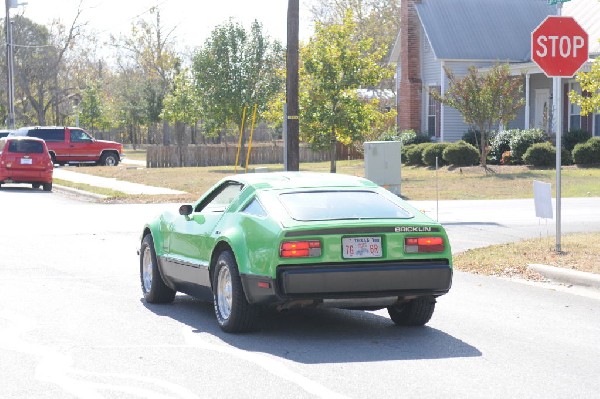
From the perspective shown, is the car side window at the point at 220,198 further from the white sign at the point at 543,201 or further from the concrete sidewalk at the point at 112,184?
the concrete sidewalk at the point at 112,184

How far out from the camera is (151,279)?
1148cm

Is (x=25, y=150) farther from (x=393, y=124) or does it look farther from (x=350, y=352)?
(x=350, y=352)

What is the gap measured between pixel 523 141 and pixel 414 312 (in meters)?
29.9

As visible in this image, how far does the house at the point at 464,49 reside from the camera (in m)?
44.6

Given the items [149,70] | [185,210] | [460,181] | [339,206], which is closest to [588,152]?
[460,181]

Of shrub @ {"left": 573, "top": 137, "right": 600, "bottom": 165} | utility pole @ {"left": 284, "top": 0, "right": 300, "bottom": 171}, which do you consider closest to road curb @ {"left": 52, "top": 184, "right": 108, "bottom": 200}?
utility pole @ {"left": 284, "top": 0, "right": 300, "bottom": 171}

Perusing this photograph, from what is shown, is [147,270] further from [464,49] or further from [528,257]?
[464,49]

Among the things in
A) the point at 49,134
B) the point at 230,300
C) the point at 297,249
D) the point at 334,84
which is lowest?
the point at 230,300

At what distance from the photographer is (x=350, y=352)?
28.7 feet

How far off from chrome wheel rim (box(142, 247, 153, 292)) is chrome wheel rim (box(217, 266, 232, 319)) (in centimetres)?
197

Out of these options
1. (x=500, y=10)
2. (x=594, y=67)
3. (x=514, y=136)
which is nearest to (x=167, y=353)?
(x=594, y=67)

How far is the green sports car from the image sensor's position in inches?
353

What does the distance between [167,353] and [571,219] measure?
1366 cm

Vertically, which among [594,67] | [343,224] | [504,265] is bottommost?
[504,265]
